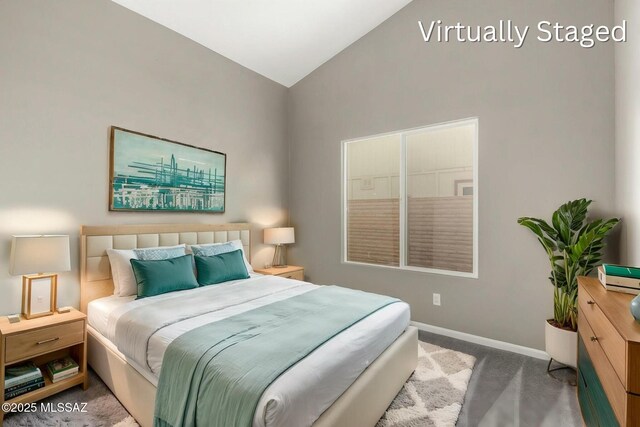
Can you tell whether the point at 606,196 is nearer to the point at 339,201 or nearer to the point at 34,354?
the point at 339,201

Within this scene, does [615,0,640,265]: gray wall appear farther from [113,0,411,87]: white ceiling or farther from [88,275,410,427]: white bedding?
[113,0,411,87]: white ceiling

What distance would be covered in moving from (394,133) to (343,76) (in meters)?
1.11

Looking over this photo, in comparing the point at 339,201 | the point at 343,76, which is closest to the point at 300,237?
the point at 339,201

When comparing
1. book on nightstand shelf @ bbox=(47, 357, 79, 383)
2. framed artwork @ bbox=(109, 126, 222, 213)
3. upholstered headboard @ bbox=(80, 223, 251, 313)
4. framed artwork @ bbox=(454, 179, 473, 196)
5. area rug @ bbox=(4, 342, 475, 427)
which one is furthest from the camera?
framed artwork @ bbox=(454, 179, 473, 196)

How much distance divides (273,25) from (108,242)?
2806 mm

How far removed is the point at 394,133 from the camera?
144 inches

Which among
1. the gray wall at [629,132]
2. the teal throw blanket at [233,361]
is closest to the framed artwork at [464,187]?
the gray wall at [629,132]

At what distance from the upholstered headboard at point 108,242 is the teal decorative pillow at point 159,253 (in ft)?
0.57

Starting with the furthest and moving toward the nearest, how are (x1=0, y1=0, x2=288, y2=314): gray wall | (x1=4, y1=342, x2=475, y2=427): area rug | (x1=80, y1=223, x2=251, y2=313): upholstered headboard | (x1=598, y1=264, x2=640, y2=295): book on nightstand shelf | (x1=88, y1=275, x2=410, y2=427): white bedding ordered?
1. (x1=80, y1=223, x2=251, y2=313): upholstered headboard
2. (x1=0, y1=0, x2=288, y2=314): gray wall
3. (x1=4, y1=342, x2=475, y2=427): area rug
4. (x1=598, y1=264, x2=640, y2=295): book on nightstand shelf
5. (x1=88, y1=275, x2=410, y2=427): white bedding

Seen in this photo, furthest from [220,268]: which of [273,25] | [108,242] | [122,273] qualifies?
[273,25]

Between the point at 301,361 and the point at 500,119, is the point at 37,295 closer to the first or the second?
the point at 301,361

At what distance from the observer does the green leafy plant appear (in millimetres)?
2365

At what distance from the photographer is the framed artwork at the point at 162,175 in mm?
2836

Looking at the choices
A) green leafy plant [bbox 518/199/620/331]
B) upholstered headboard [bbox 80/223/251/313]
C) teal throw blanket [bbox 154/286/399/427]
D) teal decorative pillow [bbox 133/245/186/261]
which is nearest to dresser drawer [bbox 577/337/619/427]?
green leafy plant [bbox 518/199/620/331]
